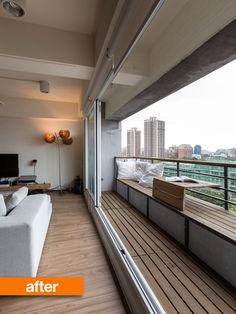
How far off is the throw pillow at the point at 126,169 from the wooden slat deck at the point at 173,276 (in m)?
1.90

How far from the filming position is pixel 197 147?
2.28m

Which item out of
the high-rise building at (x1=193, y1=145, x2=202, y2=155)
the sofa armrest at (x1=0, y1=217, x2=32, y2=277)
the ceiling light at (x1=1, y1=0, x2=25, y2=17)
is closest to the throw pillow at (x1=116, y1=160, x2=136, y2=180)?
the high-rise building at (x1=193, y1=145, x2=202, y2=155)

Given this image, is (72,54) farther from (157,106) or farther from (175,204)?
(175,204)

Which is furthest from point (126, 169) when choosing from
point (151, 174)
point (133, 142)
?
point (151, 174)

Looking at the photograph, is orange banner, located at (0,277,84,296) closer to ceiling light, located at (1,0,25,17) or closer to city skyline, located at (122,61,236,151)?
city skyline, located at (122,61,236,151)

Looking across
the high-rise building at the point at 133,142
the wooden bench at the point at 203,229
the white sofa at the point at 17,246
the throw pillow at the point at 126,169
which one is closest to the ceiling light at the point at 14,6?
the white sofa at the point at 17,246

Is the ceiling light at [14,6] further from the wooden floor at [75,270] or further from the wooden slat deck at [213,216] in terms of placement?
the wooden slat deck at [213,216]

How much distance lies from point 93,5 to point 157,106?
5.81ft

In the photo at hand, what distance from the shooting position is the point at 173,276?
4.95 feet

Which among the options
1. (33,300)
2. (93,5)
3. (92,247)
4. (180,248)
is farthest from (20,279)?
(93,5)

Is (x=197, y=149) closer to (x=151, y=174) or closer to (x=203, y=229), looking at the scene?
(x=203, y=229)

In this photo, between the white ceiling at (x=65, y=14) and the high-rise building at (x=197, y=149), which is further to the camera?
the high-rise building at (x=197, y=149)

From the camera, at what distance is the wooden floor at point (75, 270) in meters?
1.31

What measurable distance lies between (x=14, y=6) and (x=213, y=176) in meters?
2.73
